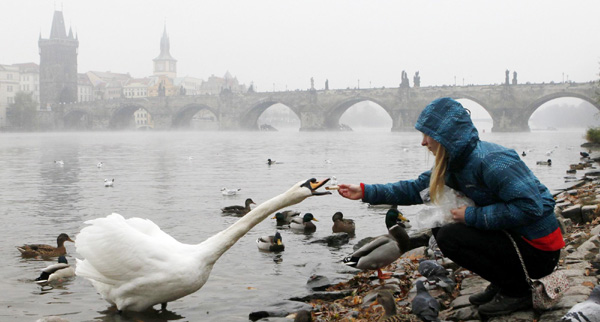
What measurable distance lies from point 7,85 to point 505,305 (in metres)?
138

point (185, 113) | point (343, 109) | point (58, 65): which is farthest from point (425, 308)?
point (58, 65)

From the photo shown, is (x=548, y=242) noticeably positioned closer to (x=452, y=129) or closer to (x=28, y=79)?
(x=452, y=129)

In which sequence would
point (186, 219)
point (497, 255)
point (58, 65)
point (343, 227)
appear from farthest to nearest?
point (58, 65) → point (186, 219) → point (343, 227) → point (497, 255)

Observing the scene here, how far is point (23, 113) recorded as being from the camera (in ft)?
313

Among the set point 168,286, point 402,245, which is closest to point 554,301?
point 402,245

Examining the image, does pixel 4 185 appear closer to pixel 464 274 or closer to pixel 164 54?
pixel 464 274

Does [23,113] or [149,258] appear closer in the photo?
[149,258]

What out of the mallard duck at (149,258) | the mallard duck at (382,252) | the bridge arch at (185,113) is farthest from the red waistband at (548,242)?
the bridge arch at (185,113)

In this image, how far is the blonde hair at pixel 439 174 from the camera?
343 cm

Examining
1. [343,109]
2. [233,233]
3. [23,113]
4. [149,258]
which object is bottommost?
[149,258]

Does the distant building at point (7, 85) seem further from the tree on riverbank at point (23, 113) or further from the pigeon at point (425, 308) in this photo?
the pigeon at point (425, 308)

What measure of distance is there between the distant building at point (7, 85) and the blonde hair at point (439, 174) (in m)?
130

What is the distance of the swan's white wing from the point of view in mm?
4285

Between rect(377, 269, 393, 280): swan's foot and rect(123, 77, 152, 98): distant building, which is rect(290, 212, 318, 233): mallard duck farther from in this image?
rect(123, 77, 152, 98): distant building
